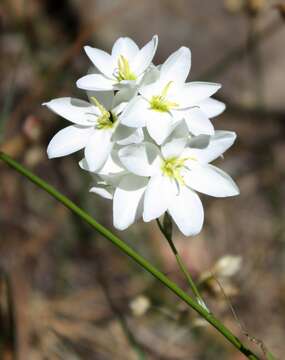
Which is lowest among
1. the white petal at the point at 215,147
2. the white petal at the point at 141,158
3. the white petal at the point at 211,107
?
the white petal at the point at 141,158

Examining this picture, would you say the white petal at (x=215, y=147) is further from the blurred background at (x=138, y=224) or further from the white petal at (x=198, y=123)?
the blurred background at (x=138, y=224)

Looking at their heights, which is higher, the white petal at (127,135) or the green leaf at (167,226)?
the white petal at (127,135)

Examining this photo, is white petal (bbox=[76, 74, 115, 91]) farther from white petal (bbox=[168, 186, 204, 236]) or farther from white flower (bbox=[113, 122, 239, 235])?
white petal (bbox=[168, 186, 204, 236])

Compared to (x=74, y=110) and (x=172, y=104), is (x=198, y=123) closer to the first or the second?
(x=172, y=104)

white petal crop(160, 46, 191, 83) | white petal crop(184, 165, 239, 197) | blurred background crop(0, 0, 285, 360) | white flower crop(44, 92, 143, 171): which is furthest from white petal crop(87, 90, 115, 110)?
blurred background crop(0, 0, 285, 360)

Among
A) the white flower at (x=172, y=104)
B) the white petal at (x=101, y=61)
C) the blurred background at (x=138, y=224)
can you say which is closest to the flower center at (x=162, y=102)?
the white flower at (x=172, y=104)

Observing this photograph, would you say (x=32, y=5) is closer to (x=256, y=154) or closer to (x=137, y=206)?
(x=256, y=154)

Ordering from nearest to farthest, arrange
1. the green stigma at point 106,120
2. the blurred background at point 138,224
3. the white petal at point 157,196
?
the white petal at point 157,196, the green stigma at point 106,120, the blurred background at point 138,224
